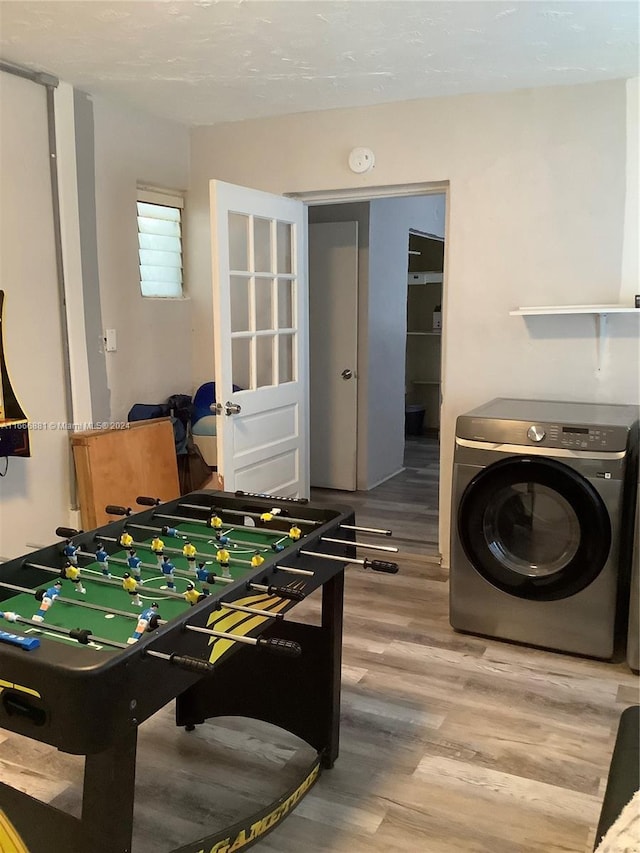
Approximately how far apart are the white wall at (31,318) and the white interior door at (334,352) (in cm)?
240

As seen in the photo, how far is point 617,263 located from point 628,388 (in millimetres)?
598

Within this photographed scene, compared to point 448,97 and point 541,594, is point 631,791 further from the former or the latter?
point 448,97

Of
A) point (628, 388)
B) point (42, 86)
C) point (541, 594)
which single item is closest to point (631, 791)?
point (541, 594)

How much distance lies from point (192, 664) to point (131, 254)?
10.4 ft

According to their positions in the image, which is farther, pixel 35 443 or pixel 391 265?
pixel 391 265

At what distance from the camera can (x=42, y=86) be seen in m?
3.41

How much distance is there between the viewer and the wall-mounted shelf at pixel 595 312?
3.24 meters

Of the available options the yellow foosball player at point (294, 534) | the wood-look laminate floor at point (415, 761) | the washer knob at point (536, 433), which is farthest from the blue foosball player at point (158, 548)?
the washer knob at point (536, 433)

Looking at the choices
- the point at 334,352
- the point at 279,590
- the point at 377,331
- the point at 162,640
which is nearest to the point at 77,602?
the point at 162,640

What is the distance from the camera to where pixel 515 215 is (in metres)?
3.58

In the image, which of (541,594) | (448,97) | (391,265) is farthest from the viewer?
(391,265)

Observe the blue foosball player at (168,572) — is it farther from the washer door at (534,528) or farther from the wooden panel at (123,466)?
the wooden panel at (123,466)

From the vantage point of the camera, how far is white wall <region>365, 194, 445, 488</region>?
555 centimetres

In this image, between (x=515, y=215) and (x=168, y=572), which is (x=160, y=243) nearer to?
(x=515, y=215)
